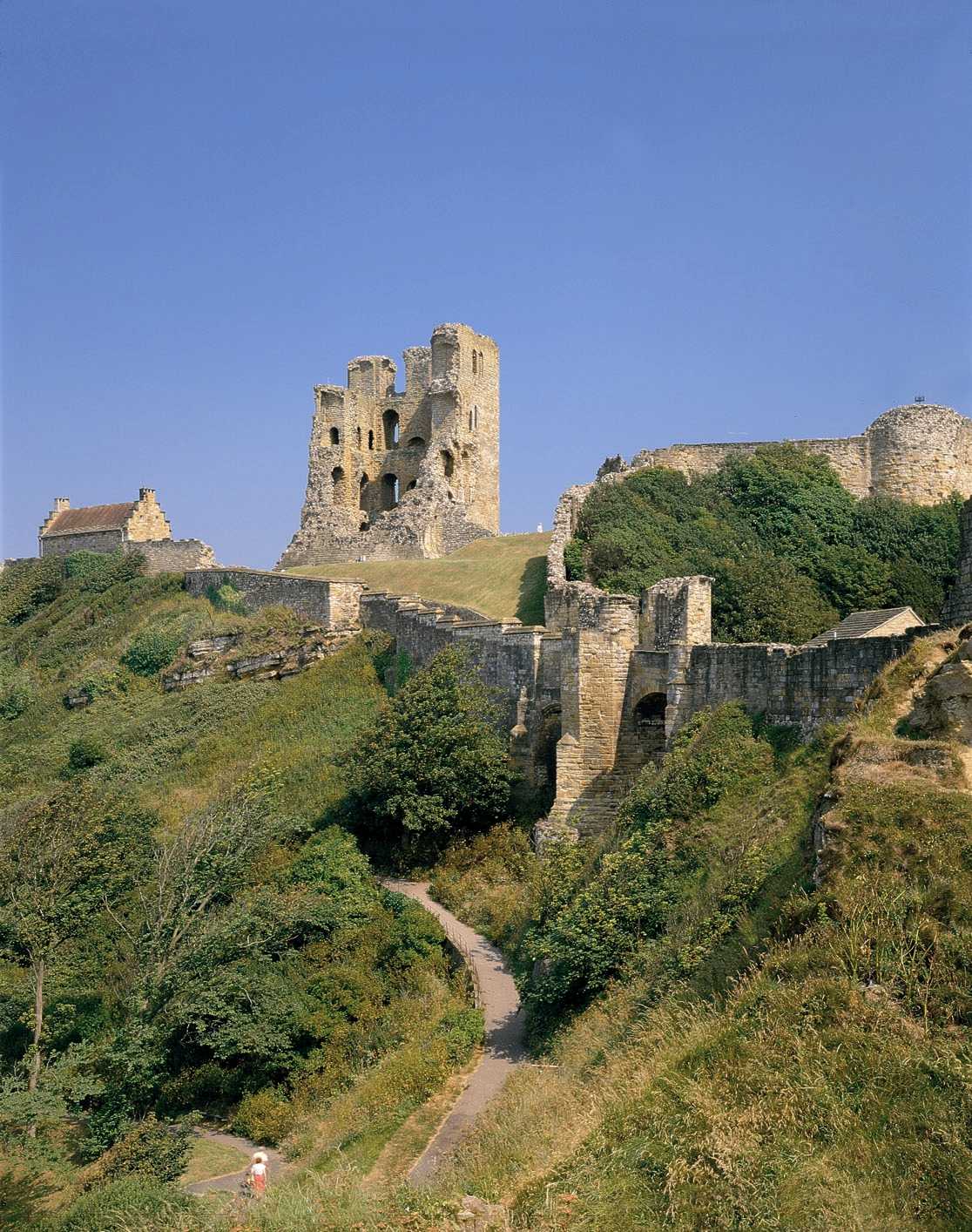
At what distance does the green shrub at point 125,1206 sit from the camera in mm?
A: 11320

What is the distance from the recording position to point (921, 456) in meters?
31.0

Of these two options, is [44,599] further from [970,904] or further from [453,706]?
[970,904]

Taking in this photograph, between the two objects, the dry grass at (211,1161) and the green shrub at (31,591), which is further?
the green shrub at (31,591)

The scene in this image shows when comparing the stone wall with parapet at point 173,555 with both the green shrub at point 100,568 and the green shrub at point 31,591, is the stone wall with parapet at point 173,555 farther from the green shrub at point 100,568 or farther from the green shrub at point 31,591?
the green shrub at point 31,591

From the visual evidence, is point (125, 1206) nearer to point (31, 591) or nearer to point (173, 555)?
point (173, 555)

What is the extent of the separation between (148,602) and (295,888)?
67.1 feet

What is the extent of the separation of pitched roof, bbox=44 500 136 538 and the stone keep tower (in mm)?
→ 6428

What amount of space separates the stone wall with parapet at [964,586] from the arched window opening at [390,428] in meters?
32.9

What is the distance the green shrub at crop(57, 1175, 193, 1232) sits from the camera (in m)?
11.3

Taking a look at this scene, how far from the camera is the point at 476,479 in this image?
41.6 metres

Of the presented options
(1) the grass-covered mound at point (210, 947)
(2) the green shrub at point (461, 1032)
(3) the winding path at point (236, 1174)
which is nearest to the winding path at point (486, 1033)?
(2) the green shrub at point (461, 1032)

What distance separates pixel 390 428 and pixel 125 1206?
3415cm

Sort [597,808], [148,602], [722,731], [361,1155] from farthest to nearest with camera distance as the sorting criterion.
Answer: [148,602] → [597,808] → [722,731] → [361,1155]

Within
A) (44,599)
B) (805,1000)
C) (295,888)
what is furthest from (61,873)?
(44,599)
